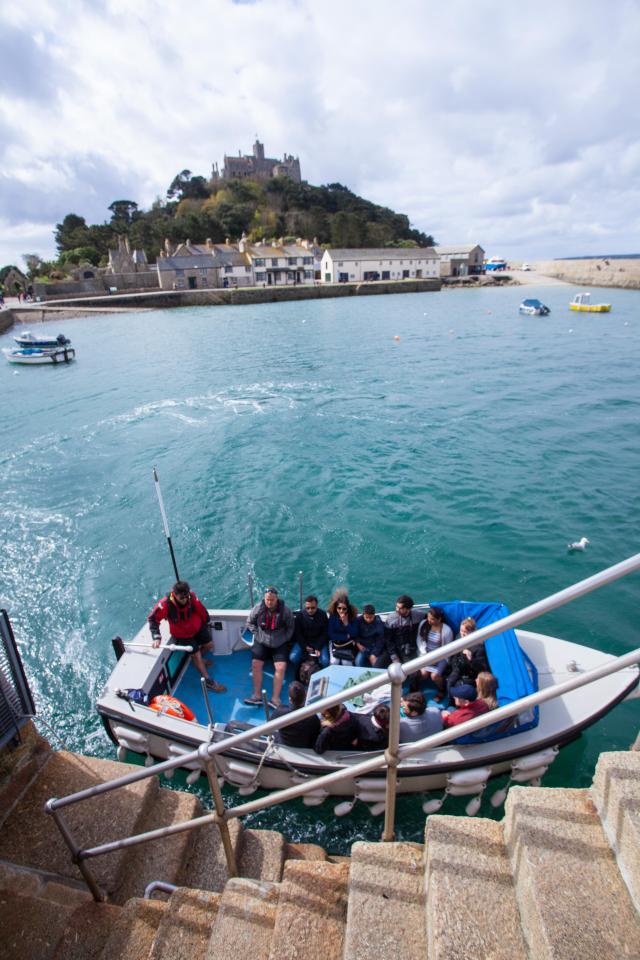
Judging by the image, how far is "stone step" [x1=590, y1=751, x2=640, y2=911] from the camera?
2.32 meters

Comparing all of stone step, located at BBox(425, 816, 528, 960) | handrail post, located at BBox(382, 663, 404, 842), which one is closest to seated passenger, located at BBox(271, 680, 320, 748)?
handrail post, located at BBox(382, 663, 404, 842)

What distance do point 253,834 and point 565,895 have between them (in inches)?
130

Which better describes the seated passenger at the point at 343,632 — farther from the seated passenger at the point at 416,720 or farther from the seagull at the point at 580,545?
the seagull at the point at 580,545

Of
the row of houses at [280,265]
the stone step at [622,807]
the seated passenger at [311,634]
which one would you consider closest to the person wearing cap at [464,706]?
the seated passenger at [311,634]

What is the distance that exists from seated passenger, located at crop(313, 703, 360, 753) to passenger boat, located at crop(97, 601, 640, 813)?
0.41 ft

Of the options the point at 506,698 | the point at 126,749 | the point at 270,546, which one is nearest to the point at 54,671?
the point at 126,749

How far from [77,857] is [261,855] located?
170 cm

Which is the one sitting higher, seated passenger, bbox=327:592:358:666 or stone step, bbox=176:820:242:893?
stone step, bbox=176:820:242:893

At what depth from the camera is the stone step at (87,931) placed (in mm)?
3373

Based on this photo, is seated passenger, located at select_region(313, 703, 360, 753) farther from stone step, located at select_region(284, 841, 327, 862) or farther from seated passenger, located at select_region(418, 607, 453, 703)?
seated passenger, located at select_region(418, 607, 453, 703)

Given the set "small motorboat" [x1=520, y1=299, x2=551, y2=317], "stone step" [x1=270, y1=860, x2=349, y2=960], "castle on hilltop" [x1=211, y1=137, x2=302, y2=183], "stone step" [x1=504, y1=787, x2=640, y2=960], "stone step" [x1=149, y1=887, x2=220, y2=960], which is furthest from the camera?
"castle on hilltop" [x1=211, y1=137, x2=302, y2=183]

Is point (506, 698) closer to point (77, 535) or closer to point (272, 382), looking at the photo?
point (77, 535)

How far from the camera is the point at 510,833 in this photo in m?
2.72

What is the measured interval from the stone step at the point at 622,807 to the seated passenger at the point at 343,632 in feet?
18.0
